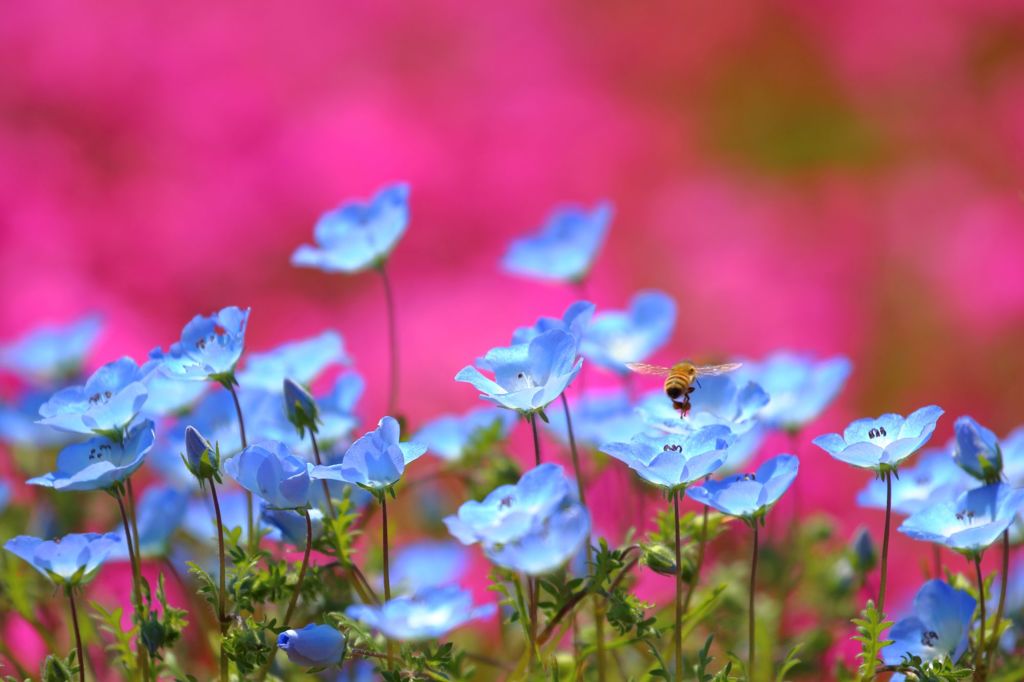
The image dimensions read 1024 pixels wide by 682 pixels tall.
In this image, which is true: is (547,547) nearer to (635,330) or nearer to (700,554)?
(700,554)

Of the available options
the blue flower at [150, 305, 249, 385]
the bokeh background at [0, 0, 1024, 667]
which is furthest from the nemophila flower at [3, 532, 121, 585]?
the bokeh background at [0, 0, 1024, 667]

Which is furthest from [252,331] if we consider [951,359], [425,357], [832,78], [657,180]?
[832,78]

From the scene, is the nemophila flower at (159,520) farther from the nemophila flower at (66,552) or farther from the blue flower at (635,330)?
the blue flower at (635,330)

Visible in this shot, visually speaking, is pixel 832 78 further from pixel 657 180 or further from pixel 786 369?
pixel 786 369

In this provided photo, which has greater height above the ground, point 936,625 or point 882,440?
point 882,440

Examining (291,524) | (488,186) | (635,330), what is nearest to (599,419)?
(635,330)

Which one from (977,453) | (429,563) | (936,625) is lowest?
(429,563)
